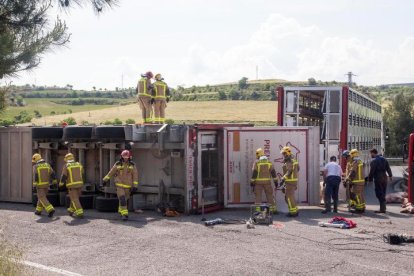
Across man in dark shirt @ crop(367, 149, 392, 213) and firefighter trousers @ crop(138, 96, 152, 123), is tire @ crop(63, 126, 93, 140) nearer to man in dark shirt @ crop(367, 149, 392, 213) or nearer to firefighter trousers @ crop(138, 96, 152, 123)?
firefighter trousers @ crop(138, 96, 152, 123)

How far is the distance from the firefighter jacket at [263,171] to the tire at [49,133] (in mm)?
5019

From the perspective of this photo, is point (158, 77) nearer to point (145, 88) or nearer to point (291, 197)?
point (145, 88)

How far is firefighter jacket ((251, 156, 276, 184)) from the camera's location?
1338 cm

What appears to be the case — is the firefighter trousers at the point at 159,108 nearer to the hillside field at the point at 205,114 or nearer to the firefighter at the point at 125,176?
the firefighter at the point at 125,176

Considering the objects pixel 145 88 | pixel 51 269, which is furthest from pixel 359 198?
pixel 51 269

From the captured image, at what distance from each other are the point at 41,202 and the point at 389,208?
8.43 m

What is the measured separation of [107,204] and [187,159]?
2.20 meters

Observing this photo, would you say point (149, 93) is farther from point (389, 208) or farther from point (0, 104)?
point (389, 208)

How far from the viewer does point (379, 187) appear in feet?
47.1

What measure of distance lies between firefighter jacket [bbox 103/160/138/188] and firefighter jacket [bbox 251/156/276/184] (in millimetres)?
2596

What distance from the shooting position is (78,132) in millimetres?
14641

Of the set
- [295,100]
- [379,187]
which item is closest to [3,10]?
[379,187]

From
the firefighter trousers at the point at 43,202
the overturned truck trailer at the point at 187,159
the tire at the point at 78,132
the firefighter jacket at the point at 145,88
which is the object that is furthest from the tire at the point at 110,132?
the firefighter trousers at the point at 43,202

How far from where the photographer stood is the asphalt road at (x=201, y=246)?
332 inches
